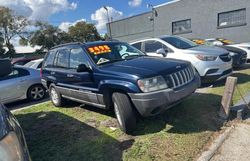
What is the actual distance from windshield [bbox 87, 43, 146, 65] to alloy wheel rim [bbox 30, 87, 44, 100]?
421 centimetres

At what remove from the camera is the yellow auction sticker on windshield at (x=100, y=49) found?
18.5ft

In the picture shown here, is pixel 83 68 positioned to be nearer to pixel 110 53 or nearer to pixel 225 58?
pixel 110 53

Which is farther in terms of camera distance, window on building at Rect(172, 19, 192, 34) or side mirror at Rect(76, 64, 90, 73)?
window on building at Rect(172, 19, 192, 34)

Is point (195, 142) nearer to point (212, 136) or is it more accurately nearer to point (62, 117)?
point (212, 136)

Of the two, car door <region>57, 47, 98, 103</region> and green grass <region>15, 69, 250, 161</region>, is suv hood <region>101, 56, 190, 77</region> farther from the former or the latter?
green grass <region>15, 69, 250, 161</region>

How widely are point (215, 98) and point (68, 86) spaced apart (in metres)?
3.59

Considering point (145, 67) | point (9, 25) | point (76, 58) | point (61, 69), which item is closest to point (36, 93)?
point (61, 69)

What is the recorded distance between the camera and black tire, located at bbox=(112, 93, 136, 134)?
4508 mm

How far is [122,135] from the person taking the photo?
186 inches

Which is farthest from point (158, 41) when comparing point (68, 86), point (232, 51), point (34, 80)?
point (34, 80)

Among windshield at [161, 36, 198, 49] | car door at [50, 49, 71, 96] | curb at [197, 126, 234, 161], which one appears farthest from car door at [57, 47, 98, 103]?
windshield at [161, 36, 198, 49]

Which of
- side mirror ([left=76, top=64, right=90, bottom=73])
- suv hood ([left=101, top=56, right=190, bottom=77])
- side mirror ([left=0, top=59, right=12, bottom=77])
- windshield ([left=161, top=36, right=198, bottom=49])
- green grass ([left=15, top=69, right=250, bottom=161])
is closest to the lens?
side mirror ([left=0, top=59, right=12, bottom=77])

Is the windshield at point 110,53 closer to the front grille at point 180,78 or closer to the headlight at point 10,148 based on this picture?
the front grille at point 180,78

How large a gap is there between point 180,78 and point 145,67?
679 millimetres
